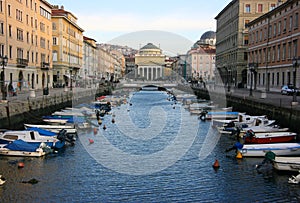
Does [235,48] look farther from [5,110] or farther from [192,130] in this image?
[5,110]

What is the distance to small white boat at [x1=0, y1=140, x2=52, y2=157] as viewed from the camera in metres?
23.0

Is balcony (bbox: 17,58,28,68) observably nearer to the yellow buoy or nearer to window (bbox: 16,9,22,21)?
window (bbox: 16,9,22,21)

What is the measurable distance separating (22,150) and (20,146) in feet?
1.04

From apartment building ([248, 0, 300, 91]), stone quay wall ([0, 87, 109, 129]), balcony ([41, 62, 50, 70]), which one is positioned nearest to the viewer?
stone quay wall ([0, 87, 109, 129])

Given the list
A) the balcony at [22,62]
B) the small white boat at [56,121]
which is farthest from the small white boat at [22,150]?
the balcony at [22,62]

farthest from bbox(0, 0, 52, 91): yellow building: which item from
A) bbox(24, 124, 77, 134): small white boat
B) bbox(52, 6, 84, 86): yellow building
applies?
bbox(24, 124, 77, 134): small white boat

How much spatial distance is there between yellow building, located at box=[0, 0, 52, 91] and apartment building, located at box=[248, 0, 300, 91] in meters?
35.8

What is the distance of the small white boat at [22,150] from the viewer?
23.0 m

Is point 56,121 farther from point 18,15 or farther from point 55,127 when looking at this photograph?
point 18,15

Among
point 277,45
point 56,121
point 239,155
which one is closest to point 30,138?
point 56,121

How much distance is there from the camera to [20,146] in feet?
76.5

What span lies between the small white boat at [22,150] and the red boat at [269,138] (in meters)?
14.0

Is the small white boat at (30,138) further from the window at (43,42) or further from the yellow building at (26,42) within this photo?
the window at (43,42)

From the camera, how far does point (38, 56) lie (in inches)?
2751
